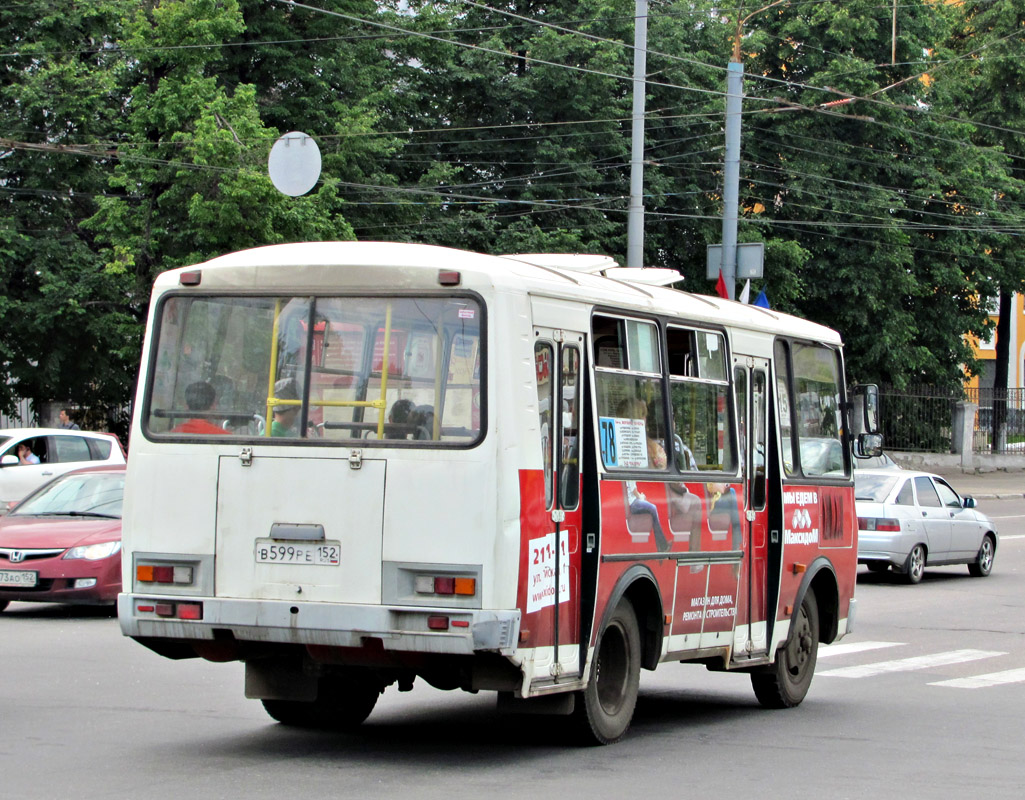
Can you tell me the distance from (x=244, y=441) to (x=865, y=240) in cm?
3647

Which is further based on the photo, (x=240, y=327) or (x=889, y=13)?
(x=889, y=13)

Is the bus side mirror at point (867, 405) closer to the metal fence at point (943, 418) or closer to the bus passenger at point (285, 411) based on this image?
the bus passenger at point (285, 411)

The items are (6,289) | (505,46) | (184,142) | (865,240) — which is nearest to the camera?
(184,142)

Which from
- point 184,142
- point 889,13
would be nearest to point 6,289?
point 184,142

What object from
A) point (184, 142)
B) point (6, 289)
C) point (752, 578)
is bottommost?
point (752, 578)

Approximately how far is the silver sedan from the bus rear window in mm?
13399

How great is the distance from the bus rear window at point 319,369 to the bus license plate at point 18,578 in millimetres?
6840

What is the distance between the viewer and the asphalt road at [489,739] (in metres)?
7.41

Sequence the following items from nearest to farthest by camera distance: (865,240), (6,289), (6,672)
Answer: (6,672), (6,289), (865,240)

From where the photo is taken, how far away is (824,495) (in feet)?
37.5

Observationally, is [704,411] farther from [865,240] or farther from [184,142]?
[865,240]

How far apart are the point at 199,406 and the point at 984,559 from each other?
54.2 feet

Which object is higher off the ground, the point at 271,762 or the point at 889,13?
the point at 889,13

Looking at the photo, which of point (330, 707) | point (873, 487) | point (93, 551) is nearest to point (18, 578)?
point (93, 551)
